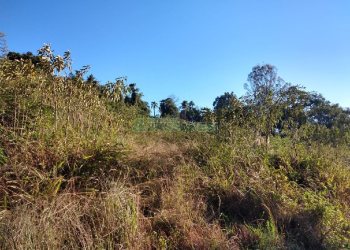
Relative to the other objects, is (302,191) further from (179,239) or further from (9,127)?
(9,127)

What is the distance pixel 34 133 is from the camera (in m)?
5.01

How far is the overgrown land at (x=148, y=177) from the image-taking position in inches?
155

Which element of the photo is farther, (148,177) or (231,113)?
(231,113)

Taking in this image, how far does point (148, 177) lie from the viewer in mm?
5305

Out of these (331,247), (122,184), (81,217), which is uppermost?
(122,184)

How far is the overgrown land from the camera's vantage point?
393 centimetres

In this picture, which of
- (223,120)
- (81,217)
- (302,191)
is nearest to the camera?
(81,217)

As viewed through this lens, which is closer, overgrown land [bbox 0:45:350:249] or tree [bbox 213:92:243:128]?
overgrown land [bbox 0:45:350:249]

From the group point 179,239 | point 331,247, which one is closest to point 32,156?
point 179,239

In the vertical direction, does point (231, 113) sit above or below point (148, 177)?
above

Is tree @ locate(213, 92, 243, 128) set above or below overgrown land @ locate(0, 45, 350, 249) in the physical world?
above

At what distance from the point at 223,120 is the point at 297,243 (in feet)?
10.5

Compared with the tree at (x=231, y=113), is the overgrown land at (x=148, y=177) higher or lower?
lower

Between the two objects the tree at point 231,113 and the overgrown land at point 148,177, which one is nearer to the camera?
the overgrown land at point 148,177
